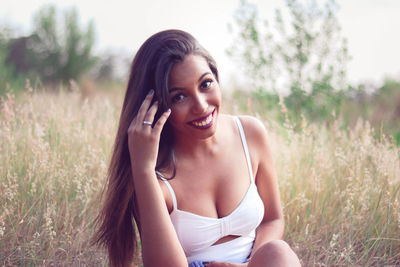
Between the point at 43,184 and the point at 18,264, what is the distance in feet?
2.10

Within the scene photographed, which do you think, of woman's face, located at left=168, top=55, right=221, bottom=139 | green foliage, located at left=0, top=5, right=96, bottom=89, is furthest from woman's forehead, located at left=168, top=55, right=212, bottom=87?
green foliage, located at left=0, top=5, right=96, bottom=89

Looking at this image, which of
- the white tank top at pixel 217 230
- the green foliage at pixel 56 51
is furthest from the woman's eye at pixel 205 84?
the green foliage at pixel 56 51

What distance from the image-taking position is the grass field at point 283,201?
2855 mm

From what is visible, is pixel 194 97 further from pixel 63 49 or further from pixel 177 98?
pixel 63 49

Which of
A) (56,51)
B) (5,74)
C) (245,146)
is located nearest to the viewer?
(245,146)

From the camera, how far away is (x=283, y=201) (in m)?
3.45

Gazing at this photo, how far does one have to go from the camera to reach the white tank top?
210 cm

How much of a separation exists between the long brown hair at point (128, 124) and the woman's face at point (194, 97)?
0.05 meters

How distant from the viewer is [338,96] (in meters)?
6.26

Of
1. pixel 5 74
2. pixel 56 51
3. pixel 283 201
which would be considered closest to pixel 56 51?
pixel 56 51

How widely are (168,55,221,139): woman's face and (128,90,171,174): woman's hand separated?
0.10m

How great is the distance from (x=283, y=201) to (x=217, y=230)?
4.81 feet

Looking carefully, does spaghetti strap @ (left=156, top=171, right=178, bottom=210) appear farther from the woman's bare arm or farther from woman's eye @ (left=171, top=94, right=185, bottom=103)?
woman's eye @ (left=171, top=94, right=185, bottom=103)

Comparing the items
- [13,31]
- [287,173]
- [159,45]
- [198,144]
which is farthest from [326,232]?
[13,31]
